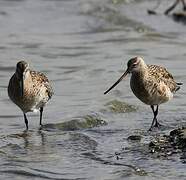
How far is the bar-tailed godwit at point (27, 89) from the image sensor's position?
9.30 meters

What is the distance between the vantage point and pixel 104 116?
10.2 metres

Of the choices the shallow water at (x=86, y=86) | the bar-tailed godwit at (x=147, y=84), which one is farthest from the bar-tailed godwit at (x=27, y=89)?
the bar-tailed godwit at (x=147, y=84)

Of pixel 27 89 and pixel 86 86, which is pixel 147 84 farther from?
pixel 86 86

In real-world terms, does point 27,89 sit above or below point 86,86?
above

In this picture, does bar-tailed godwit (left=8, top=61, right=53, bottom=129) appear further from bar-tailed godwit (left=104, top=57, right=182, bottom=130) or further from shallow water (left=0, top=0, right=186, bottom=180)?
bar-tailed godwit (left=104, top=57, right=182, bottom=130)

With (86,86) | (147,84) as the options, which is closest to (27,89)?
(147,84)

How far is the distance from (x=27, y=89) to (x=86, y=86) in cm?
249

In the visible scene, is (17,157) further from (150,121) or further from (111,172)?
(150,121)

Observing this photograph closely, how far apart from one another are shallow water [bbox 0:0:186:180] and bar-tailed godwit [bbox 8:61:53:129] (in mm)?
305

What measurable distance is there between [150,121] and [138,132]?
743 mm

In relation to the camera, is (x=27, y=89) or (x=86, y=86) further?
(x=86, y=86)

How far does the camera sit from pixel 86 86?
1192 centimetres

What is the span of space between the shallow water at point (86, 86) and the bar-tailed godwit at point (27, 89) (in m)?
0.30

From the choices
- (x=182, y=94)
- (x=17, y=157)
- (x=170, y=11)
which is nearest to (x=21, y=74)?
(x=17, y=157)
